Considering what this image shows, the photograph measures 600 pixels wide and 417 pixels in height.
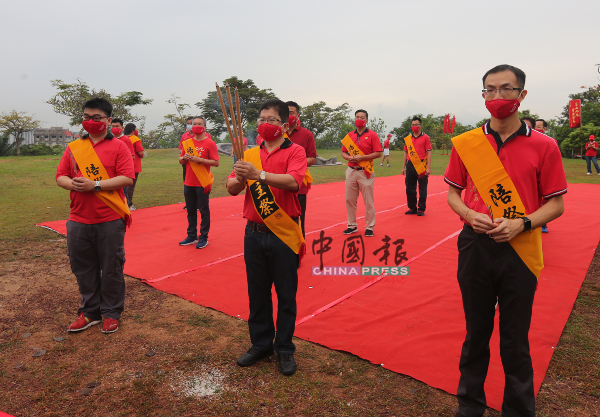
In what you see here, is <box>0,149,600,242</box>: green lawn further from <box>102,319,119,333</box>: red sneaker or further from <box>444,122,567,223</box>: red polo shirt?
<box>444,122,567,223</box>: red polo shirt

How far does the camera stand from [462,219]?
7.52ft

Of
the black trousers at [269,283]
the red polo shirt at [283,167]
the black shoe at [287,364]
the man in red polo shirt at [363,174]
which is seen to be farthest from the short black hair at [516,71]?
the man in red polo shirt at [363,174]

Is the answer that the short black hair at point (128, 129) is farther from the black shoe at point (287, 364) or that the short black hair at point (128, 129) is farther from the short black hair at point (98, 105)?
the black shoe at point (287, 364)

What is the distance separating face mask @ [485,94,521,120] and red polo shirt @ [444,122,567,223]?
11cm

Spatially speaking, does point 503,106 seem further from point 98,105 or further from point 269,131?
point 98,105

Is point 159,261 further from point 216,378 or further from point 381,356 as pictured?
point 381,356

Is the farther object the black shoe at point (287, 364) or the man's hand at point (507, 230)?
the black shoe at point (287, 364)

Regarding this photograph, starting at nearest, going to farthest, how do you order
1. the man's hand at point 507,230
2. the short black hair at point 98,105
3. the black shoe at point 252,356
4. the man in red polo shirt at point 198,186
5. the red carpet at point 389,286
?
the man's hand at point 507,230
the black shoe at point 252,356
the red carpet at point 389,286
the short black hair at point 98,105
the man in red polo shirt at point 198,186

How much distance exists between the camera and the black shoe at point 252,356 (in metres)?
2.93

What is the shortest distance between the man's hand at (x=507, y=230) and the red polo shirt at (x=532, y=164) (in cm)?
14

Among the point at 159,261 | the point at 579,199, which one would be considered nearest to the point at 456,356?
the point at 159,261

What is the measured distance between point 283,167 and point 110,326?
214 cm

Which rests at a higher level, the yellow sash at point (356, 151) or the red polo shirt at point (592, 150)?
the yellow sash at point (356, 151)

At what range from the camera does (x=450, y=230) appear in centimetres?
687
